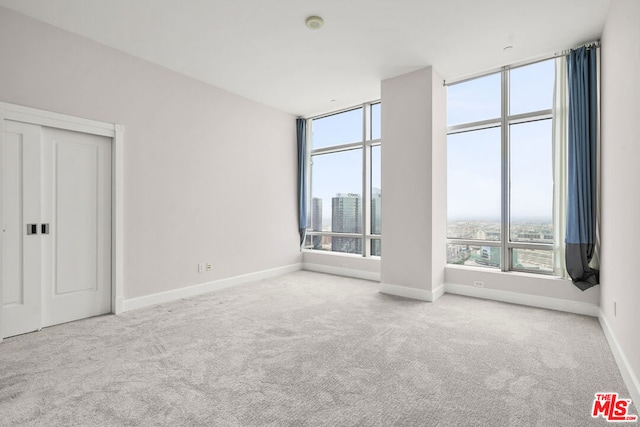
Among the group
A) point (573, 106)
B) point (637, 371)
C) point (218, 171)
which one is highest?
point (573, 106)

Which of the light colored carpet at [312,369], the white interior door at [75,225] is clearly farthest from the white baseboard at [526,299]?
the white interior door at [75,225]

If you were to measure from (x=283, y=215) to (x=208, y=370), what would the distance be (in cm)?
386

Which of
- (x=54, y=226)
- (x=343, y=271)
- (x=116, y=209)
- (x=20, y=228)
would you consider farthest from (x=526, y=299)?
(x=20, y=228)

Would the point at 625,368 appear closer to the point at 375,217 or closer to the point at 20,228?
the point at 375,217

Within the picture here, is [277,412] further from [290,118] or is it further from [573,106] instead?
[290,118]

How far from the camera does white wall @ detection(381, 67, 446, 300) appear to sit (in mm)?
4129

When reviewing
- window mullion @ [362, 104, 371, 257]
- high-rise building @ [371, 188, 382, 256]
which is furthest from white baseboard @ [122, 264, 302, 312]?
high-rise building @ [371, 188, 382, 256]

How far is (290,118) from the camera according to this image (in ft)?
20.1

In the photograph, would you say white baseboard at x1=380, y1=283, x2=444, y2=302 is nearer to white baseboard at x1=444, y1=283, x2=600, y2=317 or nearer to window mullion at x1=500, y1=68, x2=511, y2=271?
white baseboard at x1=444, y1=283, x2=600, y2=317

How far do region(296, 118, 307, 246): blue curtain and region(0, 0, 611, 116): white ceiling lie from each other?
1.72 m

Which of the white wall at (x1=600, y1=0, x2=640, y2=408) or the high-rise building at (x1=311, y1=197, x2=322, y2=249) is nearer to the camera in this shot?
the white wall at (x1=600, y1=0, x2=640, y2=408)

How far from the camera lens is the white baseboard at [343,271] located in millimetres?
5333

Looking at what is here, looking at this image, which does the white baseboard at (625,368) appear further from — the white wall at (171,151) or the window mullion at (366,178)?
the white wall at (171,151)

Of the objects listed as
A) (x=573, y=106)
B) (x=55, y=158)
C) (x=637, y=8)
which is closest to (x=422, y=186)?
(x=573, y=106)
